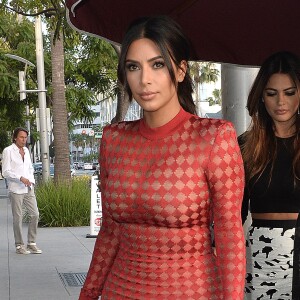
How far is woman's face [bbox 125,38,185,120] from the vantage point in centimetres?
275

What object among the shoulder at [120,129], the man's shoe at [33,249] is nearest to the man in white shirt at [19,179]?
the man's shoe at [33,249]

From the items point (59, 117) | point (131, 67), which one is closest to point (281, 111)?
point (131, 67)

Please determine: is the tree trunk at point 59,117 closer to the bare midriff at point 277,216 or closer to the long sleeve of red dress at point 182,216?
the bare midriff at point 277,216

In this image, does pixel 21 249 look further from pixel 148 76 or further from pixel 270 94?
pixel 148 76

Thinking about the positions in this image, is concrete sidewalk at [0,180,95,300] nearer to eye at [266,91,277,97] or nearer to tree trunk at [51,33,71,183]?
tree trunk at [51,33,71,183]

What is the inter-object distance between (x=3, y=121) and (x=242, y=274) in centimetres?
3075

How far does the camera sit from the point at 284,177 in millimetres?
3809

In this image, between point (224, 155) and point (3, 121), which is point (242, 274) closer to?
point (224, 155)

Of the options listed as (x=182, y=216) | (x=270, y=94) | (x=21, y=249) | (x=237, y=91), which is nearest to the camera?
(x=182, y=216)

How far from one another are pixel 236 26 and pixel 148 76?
197cm

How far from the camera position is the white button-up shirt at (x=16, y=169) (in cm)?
1259

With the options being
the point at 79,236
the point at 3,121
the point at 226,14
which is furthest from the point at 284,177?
the point at 3,121

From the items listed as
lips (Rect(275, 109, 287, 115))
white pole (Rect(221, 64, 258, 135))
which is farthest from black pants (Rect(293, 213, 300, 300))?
white pole (Rect(221, 64, 258, 135))

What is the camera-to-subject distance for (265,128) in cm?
399
